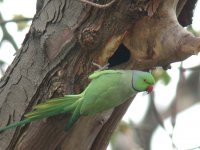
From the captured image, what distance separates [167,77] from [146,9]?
1373 mm

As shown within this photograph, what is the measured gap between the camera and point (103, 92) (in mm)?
1613

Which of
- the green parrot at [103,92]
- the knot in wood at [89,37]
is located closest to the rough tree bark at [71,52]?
the knot in wood at [89,37]

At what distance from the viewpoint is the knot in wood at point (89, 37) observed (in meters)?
1.75

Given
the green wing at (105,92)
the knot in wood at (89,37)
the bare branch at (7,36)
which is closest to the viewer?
the green wing at (105,92)

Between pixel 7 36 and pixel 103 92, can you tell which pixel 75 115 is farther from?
pixel 7 36

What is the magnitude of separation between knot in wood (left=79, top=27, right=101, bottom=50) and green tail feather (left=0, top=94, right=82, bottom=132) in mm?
196

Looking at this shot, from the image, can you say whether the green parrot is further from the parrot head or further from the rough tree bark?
the rough tree bark

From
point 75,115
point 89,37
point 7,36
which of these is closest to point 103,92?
point 75,115

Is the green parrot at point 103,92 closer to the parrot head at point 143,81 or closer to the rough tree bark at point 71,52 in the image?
the parrot head at point 143,81

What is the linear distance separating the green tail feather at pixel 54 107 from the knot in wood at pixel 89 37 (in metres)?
0.20

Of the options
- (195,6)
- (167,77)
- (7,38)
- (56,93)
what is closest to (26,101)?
(56,93)

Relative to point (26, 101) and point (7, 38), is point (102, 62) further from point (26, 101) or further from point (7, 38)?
point (7, 38)

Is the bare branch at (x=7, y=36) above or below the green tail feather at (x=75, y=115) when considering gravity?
above

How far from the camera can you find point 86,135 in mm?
1887
